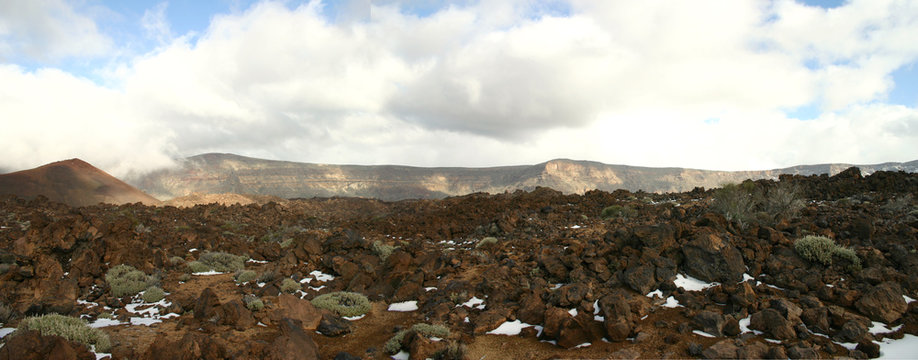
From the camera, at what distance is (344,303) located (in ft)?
32.0

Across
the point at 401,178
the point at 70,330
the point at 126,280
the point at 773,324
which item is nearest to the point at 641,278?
the point at 773,324

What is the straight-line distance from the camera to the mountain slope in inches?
1647

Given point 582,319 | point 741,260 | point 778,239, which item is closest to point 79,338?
point 582,319

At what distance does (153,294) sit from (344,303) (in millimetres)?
4073

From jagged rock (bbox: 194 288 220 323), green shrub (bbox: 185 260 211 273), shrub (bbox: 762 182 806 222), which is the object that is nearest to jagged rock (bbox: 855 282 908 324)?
shrub (bbox: 762 182 806 222)

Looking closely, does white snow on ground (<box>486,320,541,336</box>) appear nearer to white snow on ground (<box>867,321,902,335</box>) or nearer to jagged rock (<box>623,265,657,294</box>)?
jagged rock (<box>623,265,657,294</box>)

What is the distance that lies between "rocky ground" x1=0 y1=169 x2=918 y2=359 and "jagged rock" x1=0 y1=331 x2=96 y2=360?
2cm

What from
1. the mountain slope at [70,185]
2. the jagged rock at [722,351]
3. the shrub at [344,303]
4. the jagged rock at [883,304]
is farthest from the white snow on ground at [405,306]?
the mountain slope at [70,185]

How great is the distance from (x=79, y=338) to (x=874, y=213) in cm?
1824

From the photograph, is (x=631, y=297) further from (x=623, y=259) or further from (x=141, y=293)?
(x=141, y=293)

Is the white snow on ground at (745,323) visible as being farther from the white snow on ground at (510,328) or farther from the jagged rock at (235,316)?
the jagged rock at (235,316)

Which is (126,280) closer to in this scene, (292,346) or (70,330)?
(70,330)

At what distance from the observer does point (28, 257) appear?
398 inches

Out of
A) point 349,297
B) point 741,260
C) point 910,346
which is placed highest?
point 741,260
